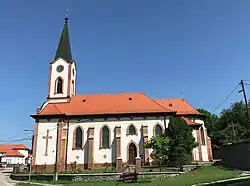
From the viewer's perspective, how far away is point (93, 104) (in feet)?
146

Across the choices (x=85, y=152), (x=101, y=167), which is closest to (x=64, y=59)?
(x=85, y=152)

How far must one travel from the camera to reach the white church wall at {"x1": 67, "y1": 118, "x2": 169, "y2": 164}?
40.2 meters

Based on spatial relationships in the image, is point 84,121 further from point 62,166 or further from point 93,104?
point 62,166

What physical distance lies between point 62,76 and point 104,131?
13.8 metres

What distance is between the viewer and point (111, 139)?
1614 inches

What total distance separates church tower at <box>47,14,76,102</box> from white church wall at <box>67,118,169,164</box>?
7105 millimetres

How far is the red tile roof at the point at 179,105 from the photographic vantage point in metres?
42.0

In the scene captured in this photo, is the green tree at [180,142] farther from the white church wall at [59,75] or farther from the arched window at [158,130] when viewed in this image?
the white church wall at [59,75]

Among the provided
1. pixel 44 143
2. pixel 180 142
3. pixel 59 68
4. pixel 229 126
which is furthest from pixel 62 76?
pixel 229 126

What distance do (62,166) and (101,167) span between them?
588cm

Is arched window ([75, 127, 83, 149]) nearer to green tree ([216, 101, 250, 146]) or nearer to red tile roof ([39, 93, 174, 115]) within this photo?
red tile roof ([39, 93, 174, 115])

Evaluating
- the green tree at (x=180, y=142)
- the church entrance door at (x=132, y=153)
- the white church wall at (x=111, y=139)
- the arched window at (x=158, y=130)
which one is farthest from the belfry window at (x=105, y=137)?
the green tree at (x=180, y=142)

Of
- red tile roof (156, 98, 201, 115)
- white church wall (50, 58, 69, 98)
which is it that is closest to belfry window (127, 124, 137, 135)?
red tile roof (156, 98, 201, 115)

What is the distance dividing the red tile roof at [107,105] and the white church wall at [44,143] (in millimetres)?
1732
